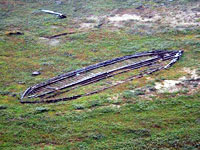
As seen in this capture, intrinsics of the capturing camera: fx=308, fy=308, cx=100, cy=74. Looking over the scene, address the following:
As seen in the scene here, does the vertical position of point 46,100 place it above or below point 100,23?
below

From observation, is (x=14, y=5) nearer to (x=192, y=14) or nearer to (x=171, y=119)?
(x=192, y=14)

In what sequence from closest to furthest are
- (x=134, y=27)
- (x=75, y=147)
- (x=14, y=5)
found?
(x=75, y=147) < (x=134, y=27) < (x=14, y=5)

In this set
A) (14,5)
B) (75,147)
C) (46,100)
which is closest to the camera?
(75,147)

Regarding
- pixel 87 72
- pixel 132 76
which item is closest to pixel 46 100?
pixel 87 72

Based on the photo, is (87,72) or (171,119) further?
(87,72)

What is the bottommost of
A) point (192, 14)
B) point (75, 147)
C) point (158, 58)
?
point (75, 147)

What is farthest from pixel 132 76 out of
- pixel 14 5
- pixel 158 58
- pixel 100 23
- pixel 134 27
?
pixel 14 5
